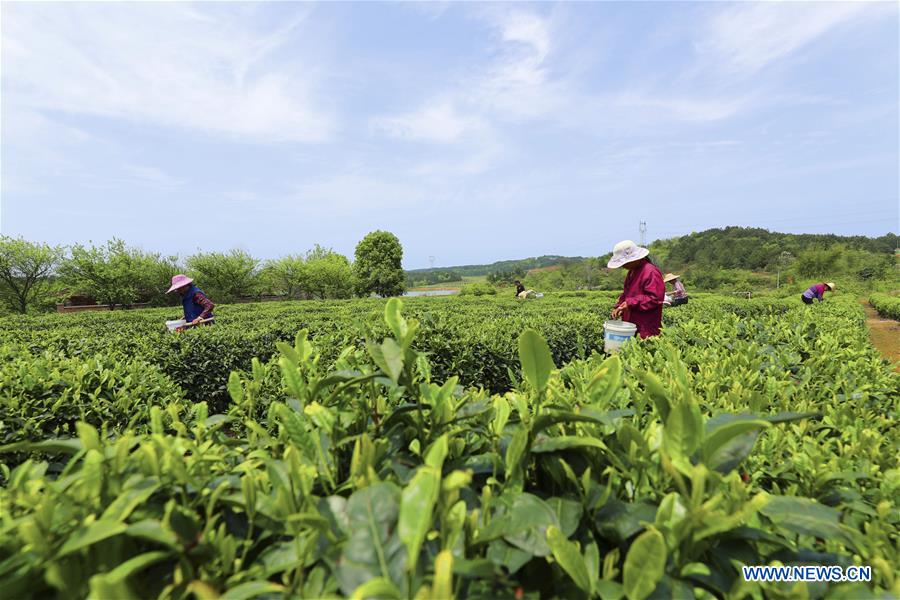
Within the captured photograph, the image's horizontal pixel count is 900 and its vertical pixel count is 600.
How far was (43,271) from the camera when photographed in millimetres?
26188

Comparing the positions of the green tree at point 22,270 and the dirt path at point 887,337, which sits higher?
the green tree at point 22,270

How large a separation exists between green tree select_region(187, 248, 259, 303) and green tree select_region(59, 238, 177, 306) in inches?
98.8

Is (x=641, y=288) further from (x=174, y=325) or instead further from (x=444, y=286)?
(x=444, y=286)

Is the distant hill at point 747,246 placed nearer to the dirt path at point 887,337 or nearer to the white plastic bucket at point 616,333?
the dirt path at point 887,337

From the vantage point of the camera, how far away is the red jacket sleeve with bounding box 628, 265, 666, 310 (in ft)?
17.2

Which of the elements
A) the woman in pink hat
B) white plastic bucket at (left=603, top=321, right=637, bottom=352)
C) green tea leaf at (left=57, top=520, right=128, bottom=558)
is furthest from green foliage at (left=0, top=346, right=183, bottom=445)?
white plastic bucket at (left=603, top=321, right=637, bottom=352)

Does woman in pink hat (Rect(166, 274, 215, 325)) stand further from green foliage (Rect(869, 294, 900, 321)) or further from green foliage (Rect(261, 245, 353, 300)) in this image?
green foliage (Rect(261, 245, 353, 300))

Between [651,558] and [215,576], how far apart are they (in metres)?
0.76

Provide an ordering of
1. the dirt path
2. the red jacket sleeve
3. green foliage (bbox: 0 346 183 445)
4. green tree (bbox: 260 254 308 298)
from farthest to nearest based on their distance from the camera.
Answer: green tree (bbox: 260 254 308 298) < the dirt path < the red jacket sleeve < green foliage (bbox: 0 346 183 445)

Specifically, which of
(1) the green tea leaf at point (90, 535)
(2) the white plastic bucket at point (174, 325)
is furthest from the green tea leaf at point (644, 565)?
(2) the white plastic bucket at point (174, 325)

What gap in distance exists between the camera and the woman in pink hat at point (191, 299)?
7.32 metres

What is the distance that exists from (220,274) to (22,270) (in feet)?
37.4

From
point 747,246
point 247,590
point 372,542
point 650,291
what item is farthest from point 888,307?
point 747,246

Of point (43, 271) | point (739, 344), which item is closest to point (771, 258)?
point (739, 344)
